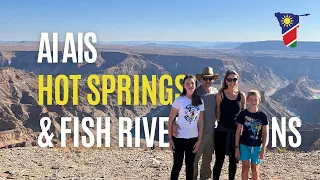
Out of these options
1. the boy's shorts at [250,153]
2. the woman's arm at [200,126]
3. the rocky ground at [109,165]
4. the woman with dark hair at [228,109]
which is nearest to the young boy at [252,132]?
the boy's shorts at [250,153]

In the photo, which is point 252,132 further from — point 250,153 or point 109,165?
point 109,165

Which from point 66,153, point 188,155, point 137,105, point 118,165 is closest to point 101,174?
point 118,165

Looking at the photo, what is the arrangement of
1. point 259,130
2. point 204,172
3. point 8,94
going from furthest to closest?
point 8,94 < point 204,172 < point 259,130

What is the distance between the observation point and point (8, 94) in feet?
295

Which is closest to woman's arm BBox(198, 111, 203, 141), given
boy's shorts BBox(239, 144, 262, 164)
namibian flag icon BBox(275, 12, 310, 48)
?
boy's shorts BBox(239, 144, 262, 164)

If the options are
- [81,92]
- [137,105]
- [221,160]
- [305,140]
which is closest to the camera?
[221,160]

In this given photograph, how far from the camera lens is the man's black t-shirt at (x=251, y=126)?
19.7 ft

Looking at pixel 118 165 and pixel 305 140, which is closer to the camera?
pixel 118 165

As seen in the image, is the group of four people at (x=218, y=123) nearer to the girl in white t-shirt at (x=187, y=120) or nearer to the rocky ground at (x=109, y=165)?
the girl in white t-shirt at (x=187, y=120)

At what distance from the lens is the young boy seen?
19.8ft

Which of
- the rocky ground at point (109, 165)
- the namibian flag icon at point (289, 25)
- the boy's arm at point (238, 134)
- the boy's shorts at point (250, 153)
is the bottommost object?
the rocky ground at point (109, 165)

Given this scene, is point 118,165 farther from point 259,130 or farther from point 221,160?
point 259,130

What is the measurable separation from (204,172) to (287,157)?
14.1 feet

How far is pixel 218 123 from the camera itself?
20.6 ft
